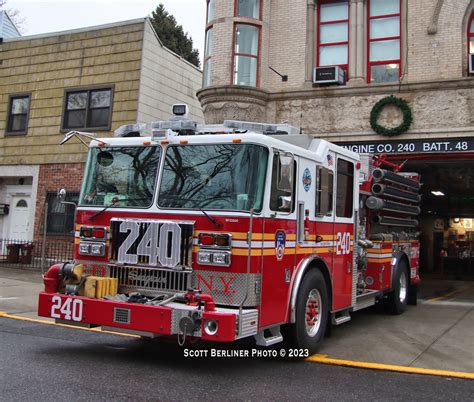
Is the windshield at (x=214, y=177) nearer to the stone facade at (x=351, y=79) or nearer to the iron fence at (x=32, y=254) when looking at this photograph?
the stone facade at (x=351, y=79)

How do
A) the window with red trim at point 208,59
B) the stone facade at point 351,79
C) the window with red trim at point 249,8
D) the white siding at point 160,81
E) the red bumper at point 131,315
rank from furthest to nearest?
1. the white siding at point 160,81
2. the window with red trim at point 208,59
3. the window with red trim at point 249,8
4. the stone facade at point 351,79
5. the red bumper at point 131,315

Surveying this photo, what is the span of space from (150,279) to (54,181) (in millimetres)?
12276

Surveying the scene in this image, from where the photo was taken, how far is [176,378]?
17.4 ft

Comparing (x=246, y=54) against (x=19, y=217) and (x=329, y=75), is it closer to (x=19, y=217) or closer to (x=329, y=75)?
(x=329, y=75)

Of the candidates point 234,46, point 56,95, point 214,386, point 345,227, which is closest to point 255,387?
point 214,386

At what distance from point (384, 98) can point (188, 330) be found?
31.3 ft

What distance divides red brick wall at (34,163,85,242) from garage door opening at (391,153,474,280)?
11.1 metres

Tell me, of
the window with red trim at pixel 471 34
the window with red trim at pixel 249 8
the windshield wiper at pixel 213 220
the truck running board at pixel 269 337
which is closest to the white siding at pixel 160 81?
the window with red trim at pixel 249 8

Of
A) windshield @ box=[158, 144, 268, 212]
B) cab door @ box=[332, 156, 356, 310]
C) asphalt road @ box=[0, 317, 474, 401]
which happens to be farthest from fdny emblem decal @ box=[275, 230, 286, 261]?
cab door @ box=[332, 156, 356, 310]

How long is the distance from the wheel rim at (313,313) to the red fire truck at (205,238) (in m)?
0.02

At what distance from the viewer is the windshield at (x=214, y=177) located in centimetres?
550

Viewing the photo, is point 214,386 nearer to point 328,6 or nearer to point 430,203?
point 328,6

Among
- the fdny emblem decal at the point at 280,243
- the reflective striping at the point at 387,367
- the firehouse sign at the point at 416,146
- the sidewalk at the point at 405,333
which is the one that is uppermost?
the firehouse sign at the point at 416,146

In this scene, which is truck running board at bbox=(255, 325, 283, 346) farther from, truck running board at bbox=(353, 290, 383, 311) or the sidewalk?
truck running board at bbox=(353, 290, 383, 311)
